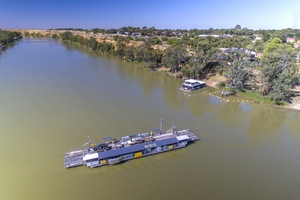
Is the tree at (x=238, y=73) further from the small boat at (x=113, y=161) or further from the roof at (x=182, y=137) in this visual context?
the small boat at (x=113, y=161)

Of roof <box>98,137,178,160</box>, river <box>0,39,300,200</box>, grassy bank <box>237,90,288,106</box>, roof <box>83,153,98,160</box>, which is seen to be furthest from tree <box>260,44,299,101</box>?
roof <box>83,153,98,160</box>

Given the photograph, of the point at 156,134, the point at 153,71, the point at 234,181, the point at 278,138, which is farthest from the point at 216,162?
the point at 153,71

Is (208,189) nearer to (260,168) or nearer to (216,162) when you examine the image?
(216,162)

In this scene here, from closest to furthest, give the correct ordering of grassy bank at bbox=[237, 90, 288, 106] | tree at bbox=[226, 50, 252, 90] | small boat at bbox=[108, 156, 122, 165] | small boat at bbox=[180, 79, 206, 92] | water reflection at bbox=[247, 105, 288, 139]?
small boat at bbox=[108, 156, 122, 165]
water reflection at bbox=[247, 105, 288, 139]
grassy bank at bbox=[237, 90, 288, 106]
tree at bbox=[226, 50, 252, 90]
small boat at bbox=[180, 79, 206, 92]

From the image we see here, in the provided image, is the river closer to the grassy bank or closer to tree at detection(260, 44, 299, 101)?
the grassy bank

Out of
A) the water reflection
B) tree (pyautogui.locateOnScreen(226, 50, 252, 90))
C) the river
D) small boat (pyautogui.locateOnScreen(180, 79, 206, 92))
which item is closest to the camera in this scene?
the river

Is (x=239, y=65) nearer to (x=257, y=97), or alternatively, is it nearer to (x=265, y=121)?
(x=257, y=97)

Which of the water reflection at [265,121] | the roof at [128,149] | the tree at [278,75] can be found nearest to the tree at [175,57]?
the tree at [278,75]
